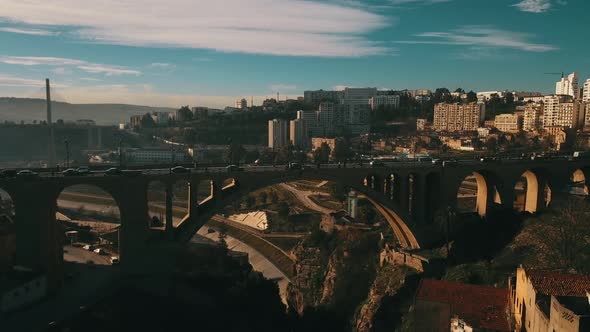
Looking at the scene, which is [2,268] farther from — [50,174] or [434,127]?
[434,127]

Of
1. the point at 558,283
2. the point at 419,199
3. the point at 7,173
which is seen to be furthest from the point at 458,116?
the point at 7,173

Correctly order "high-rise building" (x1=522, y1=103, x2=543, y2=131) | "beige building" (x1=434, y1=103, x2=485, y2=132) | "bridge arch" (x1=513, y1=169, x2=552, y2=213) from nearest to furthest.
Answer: "bridge arch" (x1=513, y1=169, x2=552, y2=213), "high-rise building" (x1=522, y1=103, x2=543, y2=131), "beige building" (x1=434, y1=103, x2=485, y2=132)

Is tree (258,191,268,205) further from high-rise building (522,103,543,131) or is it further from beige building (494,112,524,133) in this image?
high-rise building (522,103,543,131)

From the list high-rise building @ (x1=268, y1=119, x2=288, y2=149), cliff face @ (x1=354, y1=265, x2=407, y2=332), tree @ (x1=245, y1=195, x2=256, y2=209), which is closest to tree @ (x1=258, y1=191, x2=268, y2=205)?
tree @ (x1=245, y1=195, x2=256, y2=209)

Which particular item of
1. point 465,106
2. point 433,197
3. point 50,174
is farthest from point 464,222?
point 465,106

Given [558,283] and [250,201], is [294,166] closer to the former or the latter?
[558,283]

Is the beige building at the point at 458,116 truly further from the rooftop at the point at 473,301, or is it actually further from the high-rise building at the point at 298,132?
the rooftop at the point at 473,301
